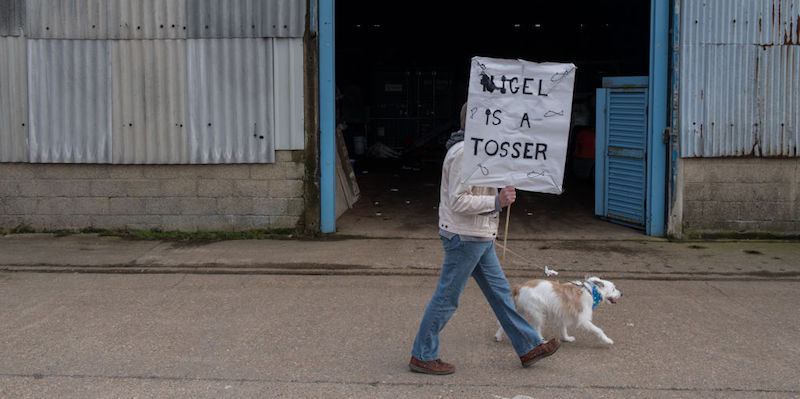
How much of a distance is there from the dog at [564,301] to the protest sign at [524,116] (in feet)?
2.78

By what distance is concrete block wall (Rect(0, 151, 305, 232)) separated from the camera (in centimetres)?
996

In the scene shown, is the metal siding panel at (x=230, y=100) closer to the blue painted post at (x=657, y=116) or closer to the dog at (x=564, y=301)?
the blue painted post at (x=657, y=116)

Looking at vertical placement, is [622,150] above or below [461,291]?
above

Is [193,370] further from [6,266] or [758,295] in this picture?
[758,295]

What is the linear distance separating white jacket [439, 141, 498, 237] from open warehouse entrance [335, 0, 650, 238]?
1197 centimetres

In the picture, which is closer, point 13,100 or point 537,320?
point 537,320

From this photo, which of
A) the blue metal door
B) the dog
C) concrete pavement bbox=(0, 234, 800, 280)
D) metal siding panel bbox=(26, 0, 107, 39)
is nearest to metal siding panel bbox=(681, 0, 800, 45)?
the blue metal door

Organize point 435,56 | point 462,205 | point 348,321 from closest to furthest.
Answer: point 462,205
point 348,321
point 435,56

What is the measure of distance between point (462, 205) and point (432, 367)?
1128 millimetres

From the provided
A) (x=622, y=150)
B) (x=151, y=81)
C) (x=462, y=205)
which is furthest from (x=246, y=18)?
(x=462, y=205)

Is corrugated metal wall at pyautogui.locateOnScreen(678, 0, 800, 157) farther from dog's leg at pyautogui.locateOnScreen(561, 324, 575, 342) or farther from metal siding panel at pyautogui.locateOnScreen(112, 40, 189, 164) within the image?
metal siding panel at pyautogui.locateOnScreen(112, 40, 189, 164)

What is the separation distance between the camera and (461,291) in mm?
5160

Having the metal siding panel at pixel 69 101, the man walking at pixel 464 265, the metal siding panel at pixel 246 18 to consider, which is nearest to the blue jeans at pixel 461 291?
the man walking at pixel 464 265

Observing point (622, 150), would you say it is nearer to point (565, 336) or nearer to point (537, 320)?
point (565, 336)
